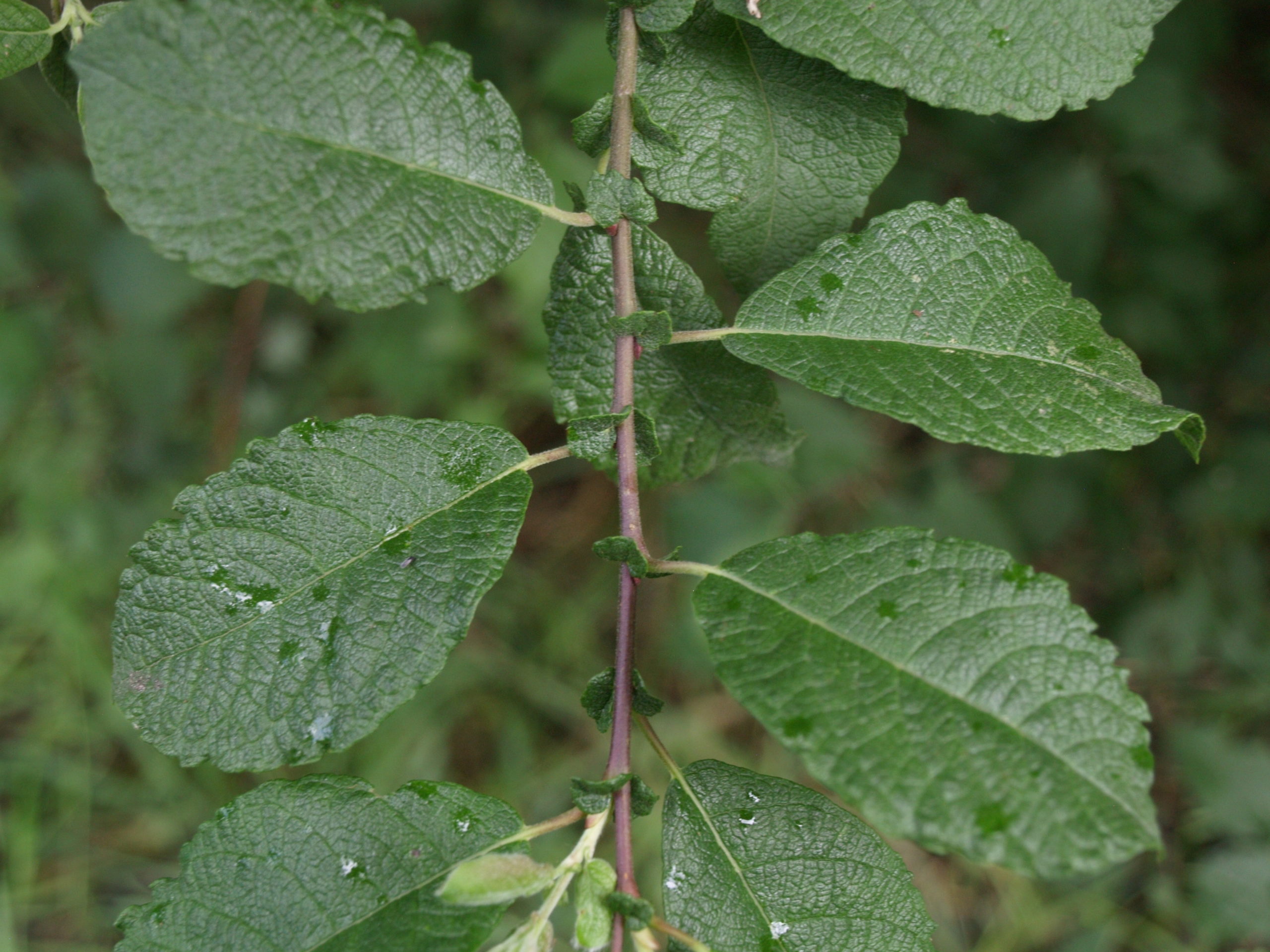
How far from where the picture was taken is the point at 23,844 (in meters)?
2.78

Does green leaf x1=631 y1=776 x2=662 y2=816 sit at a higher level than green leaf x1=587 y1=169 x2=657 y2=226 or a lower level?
lower

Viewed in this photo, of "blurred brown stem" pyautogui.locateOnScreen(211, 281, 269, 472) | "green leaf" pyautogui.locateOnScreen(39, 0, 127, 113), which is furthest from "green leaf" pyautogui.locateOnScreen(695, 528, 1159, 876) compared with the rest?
"blurred brown stem" pyautogui.locateOnScreen(211, 281, 269, 472)

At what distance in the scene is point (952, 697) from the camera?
2.47 feet

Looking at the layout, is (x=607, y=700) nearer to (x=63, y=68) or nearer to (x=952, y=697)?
(x=952, y=697)

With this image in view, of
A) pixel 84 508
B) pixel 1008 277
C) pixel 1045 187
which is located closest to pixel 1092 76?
pixel 1008 277

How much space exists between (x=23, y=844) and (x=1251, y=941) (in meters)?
3.39

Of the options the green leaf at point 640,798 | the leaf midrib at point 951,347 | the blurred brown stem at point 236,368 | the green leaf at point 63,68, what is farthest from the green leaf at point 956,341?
the blurred brown stem at point 236,368

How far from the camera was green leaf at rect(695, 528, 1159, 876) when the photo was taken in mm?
702

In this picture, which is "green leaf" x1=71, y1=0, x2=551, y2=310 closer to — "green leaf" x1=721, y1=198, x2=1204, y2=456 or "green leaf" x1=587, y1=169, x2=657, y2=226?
"green leaf" x1=587, y1=169, x2=657, y2=226

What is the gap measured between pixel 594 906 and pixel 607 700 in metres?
0.19

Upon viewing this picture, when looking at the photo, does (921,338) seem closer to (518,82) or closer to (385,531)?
(385,531)

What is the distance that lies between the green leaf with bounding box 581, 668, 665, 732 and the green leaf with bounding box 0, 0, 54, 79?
2.70 ft

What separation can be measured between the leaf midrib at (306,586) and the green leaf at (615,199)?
308mm

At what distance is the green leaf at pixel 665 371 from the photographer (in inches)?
42.3
